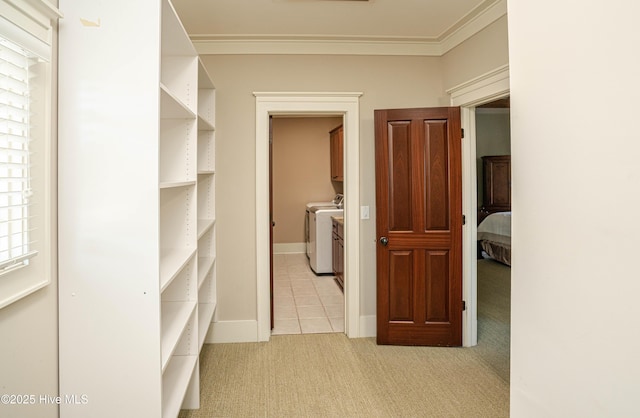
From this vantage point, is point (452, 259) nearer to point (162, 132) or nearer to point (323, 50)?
point (323, 50)

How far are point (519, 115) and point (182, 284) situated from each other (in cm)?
212

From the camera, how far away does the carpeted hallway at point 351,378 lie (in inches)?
95.4

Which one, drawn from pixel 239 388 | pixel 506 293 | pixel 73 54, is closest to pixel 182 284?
pixel 239 388

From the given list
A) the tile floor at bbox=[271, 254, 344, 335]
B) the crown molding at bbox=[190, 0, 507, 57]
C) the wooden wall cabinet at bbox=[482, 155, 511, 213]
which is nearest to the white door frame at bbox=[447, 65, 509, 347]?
the crown molding at bbox=[190, 0, 507, 57]

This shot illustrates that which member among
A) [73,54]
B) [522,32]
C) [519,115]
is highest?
[73,54]

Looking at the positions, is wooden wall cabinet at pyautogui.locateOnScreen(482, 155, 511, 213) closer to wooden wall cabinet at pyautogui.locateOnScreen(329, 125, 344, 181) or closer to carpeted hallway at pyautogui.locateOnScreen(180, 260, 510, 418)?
wooden wall cabinet at pyautogui.locateOnScreen(329, 125, 344, 181)

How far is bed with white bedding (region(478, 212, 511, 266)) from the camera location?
6148 mm

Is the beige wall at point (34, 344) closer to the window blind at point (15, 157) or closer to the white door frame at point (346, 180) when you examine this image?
the window blind at point (15, 157)

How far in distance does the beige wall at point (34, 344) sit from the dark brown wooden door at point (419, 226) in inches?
96.2

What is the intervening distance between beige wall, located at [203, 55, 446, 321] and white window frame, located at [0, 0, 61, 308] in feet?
6.72

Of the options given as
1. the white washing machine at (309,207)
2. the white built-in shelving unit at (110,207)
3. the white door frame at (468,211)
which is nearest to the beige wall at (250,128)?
the white door frame at (468,211)

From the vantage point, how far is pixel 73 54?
5.01 ft

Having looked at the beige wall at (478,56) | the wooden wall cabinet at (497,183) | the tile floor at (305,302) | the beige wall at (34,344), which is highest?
the beige wall at (478,56)

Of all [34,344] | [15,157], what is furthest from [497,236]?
[15,157]
